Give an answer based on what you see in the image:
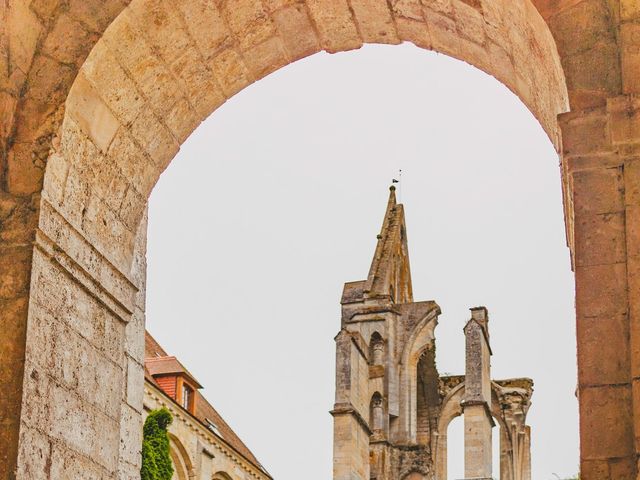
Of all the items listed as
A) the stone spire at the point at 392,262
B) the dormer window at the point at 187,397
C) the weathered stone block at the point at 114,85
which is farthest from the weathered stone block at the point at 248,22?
the stone spire at the point at 392,262

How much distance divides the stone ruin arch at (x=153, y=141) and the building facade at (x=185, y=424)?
2008 centimetres

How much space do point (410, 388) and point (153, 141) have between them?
33160 mm

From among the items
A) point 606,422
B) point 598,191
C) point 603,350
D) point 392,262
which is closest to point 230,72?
point 598,191

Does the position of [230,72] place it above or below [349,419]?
below

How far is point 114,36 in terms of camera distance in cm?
535

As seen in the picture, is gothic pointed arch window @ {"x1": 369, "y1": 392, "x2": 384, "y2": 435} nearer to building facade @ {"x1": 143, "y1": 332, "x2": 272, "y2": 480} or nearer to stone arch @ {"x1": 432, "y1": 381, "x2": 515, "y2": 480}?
stone arch @ {"x1": 432, "y1": 381, "x2": 515, "y2": 480}

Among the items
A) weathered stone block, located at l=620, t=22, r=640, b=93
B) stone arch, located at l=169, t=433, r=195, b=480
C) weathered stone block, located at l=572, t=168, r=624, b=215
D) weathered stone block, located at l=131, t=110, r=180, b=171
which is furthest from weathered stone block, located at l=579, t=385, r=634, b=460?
stone arch, located at l=169, t=433, r=195, b=480

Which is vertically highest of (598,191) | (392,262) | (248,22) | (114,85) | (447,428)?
(392,262)

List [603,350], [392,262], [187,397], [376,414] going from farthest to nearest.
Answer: [392,262]
[376,414]
[187,397]
[603,350]

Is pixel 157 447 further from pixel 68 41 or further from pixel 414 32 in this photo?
pixel 68 41

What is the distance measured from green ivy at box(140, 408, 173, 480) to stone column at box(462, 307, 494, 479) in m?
10.2

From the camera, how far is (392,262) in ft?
130

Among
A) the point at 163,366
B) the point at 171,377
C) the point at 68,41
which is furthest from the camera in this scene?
the point at 163,366

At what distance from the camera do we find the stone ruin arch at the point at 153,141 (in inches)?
171
